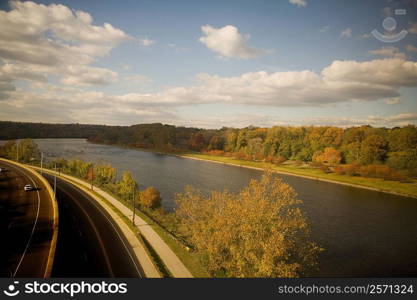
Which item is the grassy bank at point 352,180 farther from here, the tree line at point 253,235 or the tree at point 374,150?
the tree line at point 253,235

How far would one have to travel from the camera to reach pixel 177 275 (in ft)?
51.9

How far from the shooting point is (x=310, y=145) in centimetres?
7800

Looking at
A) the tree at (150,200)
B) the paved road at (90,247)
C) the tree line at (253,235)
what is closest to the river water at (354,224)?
the tree at (150,200)

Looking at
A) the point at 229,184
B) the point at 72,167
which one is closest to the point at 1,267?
the point at 229,184

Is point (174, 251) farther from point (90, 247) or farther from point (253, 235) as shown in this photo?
point (253, 235)

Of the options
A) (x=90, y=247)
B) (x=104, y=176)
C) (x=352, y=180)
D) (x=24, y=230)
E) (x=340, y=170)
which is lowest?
(x=90, y=247)

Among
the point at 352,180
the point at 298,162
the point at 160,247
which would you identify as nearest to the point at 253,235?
the point at 160,247

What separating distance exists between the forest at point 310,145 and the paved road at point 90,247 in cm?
5445

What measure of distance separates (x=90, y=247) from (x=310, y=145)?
237ft

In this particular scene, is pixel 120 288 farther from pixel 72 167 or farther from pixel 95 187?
pixel 72 167

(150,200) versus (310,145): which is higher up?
(310,145)

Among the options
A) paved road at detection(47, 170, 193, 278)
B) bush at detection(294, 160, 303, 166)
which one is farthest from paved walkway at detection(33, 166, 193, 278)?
bush at detection(294, 160, 303, 166)

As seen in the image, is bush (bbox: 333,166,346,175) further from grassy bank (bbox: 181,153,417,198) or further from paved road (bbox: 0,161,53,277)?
paved road (bbox: 0,161,53,277)

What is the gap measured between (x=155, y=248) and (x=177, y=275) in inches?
166
